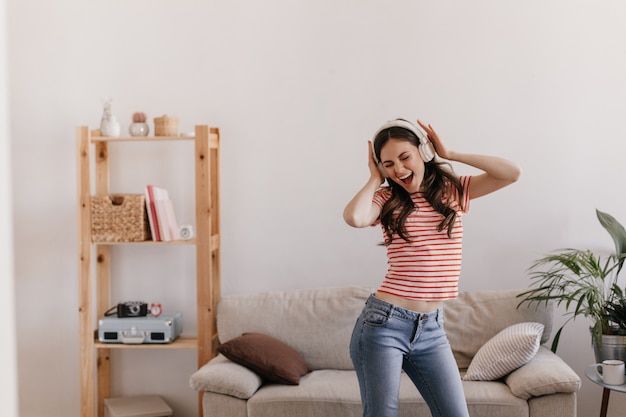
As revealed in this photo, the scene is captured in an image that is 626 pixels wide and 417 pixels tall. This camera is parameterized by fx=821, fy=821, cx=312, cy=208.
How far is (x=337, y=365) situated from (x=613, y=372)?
1246 millimetres

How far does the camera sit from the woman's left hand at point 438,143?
2.72 meters

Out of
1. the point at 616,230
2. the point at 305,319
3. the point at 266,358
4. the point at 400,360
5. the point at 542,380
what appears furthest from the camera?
the point at 305,319

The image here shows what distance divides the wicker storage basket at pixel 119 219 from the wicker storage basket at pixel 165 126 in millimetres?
332

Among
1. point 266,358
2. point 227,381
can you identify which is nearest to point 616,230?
point 266,358

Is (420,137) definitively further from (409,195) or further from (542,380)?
(542,380)

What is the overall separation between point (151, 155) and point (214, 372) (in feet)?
4.53

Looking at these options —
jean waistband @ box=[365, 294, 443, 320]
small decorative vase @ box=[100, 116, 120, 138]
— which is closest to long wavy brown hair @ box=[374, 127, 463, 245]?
jean waistband @ box=[365, 294, 443, 320]

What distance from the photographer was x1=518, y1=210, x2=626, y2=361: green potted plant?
372 cm

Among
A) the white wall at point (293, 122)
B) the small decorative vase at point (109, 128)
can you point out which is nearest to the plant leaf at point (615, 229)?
the white wall at point (293, 122)

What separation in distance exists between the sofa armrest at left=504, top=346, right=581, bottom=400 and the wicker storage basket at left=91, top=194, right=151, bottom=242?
1.90 m

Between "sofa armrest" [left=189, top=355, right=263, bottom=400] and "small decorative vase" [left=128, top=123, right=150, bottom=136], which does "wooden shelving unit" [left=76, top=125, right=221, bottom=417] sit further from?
"sofa armrest" [left=189, top=355, right=263, bottom=400]

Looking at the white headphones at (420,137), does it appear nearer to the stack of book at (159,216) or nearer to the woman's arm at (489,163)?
the woman's arm at (489,163)

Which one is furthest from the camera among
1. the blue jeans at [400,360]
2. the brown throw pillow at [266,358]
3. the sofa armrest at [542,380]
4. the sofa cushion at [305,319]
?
the sofa cushion at [305,319]

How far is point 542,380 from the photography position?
3326 millimetres
